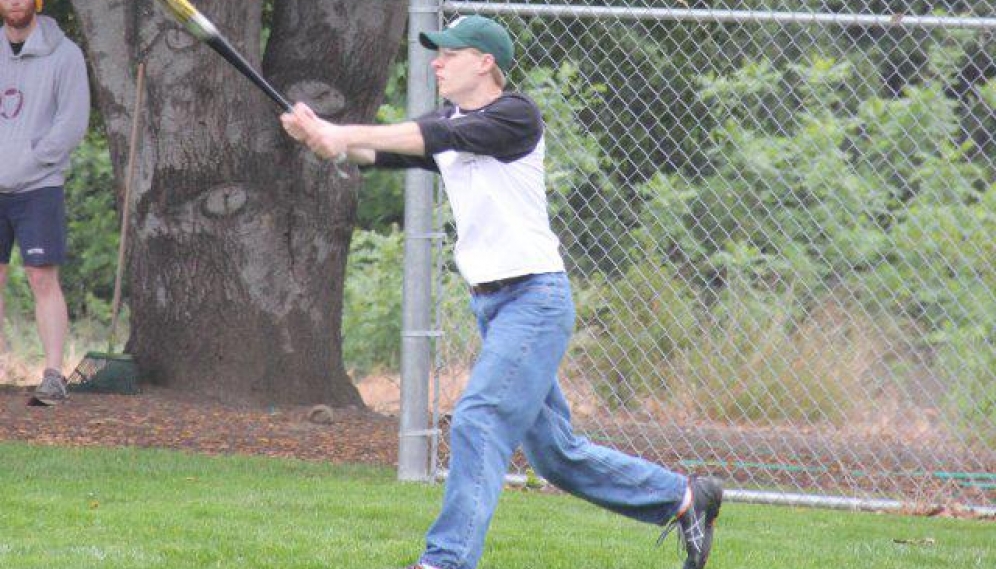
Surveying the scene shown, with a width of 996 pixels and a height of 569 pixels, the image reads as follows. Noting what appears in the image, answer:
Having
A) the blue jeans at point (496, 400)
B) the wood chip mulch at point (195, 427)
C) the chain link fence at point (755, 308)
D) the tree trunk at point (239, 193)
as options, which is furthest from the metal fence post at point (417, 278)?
the blue jeans at point (496, 400)

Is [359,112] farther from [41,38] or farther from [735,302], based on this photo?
[735,302]

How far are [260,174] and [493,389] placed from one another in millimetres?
4392

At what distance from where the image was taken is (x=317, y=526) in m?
5.54

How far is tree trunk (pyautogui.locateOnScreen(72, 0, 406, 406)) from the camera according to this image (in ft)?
27.7

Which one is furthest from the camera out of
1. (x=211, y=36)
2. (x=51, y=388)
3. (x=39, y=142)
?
(x=51, y=388)

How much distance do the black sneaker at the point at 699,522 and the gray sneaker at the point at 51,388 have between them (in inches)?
156

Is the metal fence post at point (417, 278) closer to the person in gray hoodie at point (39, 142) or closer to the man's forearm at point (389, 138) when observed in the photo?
the person in gray hoodie at point (39, 142)

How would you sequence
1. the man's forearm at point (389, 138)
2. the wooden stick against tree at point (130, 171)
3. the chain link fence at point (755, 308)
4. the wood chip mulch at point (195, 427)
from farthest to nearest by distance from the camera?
1. the wooden stick against tree at point (130, 171)
2. the wood chip mulch at point (195, 427)
3. the chain link fence at point (755, 308)
4. the man's forearm at point (389, 138)

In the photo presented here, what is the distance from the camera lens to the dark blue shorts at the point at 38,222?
7613mm

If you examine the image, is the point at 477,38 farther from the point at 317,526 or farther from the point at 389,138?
the point at 317,526

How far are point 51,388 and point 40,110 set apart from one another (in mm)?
1369

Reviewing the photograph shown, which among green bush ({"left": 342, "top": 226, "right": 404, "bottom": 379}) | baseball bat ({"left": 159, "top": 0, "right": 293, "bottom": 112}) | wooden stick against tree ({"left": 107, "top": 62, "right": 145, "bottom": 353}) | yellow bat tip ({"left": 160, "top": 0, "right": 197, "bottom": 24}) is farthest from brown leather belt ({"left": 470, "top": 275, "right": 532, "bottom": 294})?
green bush ({"left": 342, "top": 226, "right": 404, "bottom": 379})

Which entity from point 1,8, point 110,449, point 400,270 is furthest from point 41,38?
point 400,270

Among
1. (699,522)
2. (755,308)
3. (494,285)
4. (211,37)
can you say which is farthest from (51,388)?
(755,308)
